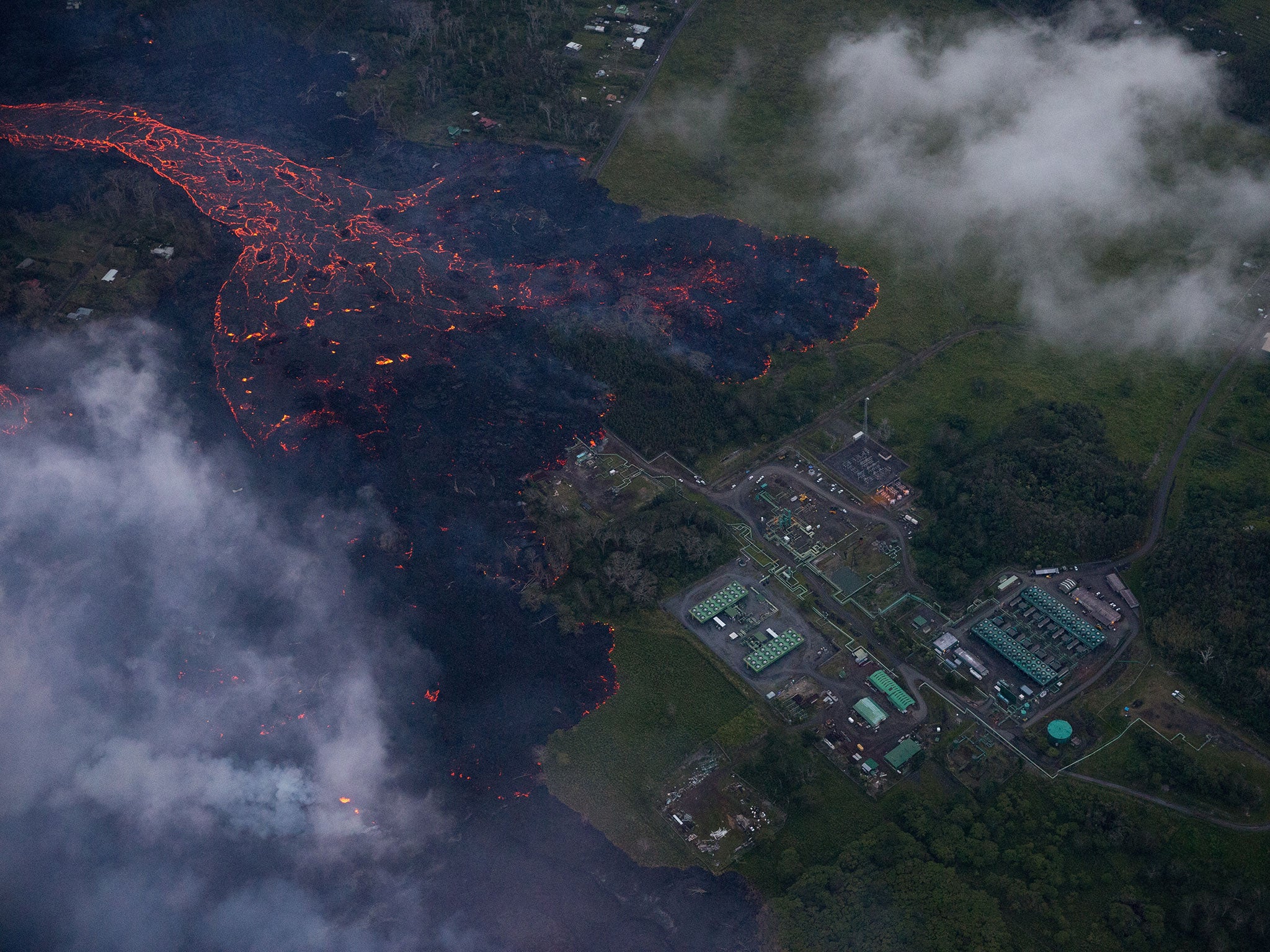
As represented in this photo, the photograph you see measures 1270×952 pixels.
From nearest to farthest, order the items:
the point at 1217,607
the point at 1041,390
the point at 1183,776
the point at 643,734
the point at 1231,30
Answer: the point at 1183,776 < the point at 643,734 < the point at 1217,607 < the point at 1041,390 < the point at 1231,30

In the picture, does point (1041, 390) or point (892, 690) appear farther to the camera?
point (1041, 390)

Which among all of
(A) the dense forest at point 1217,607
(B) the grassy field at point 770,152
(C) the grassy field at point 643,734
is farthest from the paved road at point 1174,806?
(B) the grassy field at point 770,152

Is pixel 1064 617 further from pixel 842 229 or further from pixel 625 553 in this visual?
pixel 842 229

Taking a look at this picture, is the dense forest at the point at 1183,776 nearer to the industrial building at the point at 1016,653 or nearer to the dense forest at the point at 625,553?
the industrial building at the point at 1016,653

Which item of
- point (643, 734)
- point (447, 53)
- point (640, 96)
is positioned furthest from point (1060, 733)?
point (447, 53)

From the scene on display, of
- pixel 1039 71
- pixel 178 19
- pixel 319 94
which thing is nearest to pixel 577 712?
pixel 319 94

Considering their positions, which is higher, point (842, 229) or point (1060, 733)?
point (842, 229)

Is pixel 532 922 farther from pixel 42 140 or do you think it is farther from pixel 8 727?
pixel 42 140
